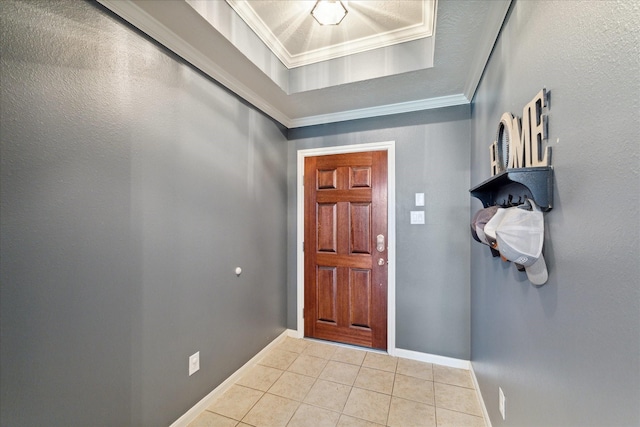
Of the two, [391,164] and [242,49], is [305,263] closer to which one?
[391,164]

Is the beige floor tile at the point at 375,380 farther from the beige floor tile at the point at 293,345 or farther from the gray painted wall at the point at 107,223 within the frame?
the gray painted wall at the point at 107,223

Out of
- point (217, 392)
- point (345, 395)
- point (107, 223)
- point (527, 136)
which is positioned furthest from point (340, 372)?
point (527, 136)

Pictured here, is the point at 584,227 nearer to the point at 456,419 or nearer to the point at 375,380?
the point at 456,419

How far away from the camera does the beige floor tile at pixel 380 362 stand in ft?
6.98

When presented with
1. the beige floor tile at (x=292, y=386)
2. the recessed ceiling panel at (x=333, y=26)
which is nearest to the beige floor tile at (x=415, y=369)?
the beige floor tile at (x=292, y=386)

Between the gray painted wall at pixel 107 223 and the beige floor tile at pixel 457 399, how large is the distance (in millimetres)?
1562

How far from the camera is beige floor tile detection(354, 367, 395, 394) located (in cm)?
187

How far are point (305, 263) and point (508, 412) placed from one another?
6.04 feet

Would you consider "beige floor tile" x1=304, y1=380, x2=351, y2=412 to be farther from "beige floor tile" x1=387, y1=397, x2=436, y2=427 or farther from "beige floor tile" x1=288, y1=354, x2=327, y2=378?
"beige floor tile" x1=387, y1=397, x2=436, y2=427

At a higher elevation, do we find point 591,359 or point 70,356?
point 591,359

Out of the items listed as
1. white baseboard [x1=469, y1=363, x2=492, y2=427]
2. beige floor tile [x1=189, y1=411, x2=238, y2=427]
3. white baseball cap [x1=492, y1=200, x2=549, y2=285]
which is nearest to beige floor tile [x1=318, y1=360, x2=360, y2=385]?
beige floor tile [x1=189, y1=411, x2=238, y2=427]

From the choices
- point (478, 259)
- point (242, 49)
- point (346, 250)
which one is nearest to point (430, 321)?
point (478, 259)

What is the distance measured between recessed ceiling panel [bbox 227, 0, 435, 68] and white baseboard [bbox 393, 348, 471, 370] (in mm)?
2504

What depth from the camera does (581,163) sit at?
25.8 inches
